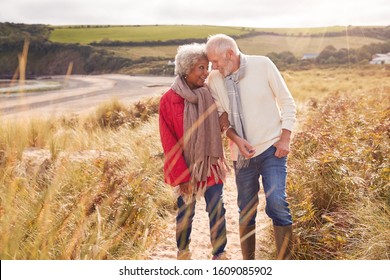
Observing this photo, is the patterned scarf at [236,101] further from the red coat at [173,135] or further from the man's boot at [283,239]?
the man's boot at [283,239]

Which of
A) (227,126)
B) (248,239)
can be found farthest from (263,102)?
(248,239)

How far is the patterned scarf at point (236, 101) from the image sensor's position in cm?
341

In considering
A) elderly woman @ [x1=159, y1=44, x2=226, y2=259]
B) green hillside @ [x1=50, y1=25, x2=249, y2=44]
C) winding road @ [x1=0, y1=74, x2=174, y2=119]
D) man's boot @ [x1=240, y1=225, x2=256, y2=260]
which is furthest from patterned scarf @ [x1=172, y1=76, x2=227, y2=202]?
green hillside @ [x1=50, y1=25, x2=249, y2=44]

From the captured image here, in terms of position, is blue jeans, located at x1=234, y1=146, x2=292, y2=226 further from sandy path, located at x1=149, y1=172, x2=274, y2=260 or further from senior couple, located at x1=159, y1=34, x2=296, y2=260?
sandy path, located at x1=149, y1=172, x2=274, y2=260

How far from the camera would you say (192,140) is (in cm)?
353

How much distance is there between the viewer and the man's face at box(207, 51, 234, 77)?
332 cm

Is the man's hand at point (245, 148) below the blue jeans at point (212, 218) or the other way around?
the other way around

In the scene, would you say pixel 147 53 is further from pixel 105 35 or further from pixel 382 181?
pixel 382 181

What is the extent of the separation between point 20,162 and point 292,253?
154 inches

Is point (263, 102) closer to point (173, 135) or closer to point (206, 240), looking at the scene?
point (173, 135)

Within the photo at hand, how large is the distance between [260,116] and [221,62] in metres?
0.50

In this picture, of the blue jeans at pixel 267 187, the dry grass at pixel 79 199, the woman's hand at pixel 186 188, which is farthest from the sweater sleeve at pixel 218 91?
the dry grass at pixel 79 199

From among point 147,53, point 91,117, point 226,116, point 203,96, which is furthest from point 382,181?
point 147,53
